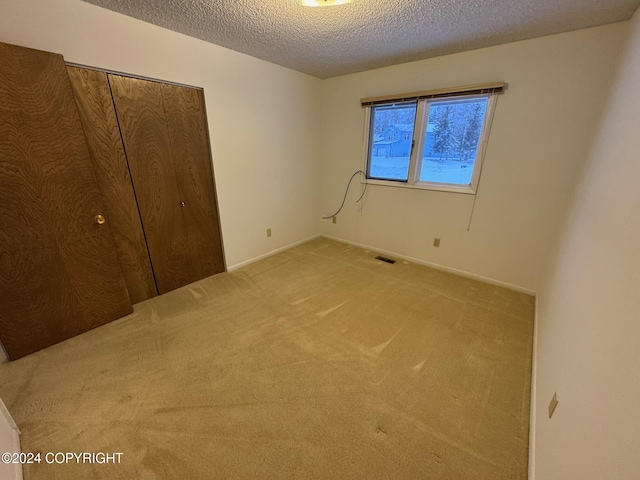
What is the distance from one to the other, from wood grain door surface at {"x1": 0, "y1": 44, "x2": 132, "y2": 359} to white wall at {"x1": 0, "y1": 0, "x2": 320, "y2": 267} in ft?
0.85

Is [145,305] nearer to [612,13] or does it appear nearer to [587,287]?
[587,287]

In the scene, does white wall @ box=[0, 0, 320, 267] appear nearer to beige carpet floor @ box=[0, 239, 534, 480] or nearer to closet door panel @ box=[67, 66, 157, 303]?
closet door panel @ box=[67, 66, 157, 303]

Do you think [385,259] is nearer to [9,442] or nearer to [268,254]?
[268,254]

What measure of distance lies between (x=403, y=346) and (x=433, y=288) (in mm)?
1024

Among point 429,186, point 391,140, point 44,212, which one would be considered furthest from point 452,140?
point 44,212

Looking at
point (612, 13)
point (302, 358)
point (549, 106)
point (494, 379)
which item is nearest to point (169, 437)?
point (302, 358)

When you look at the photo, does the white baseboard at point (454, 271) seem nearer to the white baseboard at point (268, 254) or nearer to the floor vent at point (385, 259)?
the floor vent at point (385, 259)

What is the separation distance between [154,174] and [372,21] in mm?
2231

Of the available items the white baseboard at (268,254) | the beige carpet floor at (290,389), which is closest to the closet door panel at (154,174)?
the beige carpet floor at (290,389)

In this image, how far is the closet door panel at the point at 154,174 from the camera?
2070mm

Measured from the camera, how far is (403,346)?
1896 mm

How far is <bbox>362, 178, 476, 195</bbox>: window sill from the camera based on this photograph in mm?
2760

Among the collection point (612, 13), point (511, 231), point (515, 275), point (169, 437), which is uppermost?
point (612, 13)

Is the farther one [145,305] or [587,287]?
[145,305]
